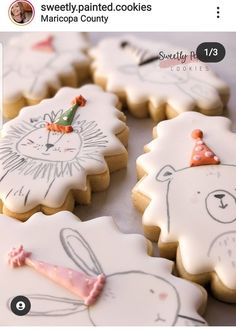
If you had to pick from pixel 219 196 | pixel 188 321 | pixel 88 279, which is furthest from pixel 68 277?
pixel 219 196

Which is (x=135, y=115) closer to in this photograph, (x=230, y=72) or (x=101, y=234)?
(x=230, y=72)

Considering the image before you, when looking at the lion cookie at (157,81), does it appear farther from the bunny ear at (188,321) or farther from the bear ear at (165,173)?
the bunny ear at (188,321)

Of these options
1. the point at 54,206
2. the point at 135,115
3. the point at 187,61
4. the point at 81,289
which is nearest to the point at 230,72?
the point at 187,61

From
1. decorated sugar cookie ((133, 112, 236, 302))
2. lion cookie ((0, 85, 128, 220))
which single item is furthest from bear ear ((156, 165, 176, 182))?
lion cookie ((0, 85, 128, 220))
